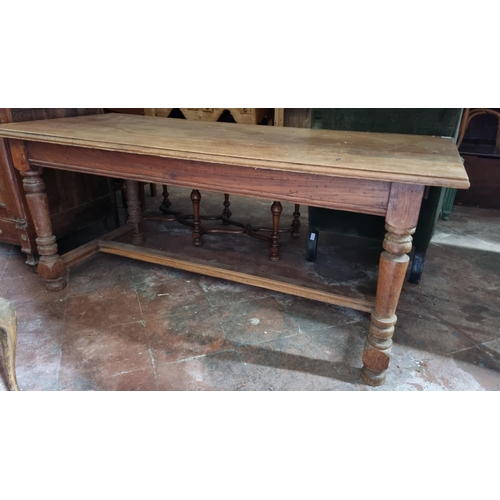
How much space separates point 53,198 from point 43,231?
0.47 metres

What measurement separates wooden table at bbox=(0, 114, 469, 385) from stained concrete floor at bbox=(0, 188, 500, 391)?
19 cm

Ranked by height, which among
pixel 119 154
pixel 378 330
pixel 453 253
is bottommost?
pixel 453 253

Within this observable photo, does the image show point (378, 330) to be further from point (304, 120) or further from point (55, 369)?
point (304, 120)

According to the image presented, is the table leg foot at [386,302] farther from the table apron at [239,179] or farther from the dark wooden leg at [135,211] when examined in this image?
the dark wooden leg at [135,211]

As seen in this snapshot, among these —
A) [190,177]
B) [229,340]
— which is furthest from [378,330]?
[190,177]

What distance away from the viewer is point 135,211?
3289mm

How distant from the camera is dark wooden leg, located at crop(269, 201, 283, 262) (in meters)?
2.92

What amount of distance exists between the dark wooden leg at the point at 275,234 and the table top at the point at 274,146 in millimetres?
623

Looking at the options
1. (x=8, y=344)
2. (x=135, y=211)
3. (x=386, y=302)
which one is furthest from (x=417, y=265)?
(x=8, y=344)

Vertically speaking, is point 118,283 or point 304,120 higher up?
point 304,120

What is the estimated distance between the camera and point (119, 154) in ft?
6.72

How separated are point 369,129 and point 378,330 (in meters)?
1.39

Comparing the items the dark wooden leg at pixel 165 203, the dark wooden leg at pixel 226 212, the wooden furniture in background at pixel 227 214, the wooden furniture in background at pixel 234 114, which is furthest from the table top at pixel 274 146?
the wooden furniture in background at pixel 234 114

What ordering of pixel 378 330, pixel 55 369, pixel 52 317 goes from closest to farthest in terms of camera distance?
pixel 378 330
pixel 55 369
pixel 52 317
